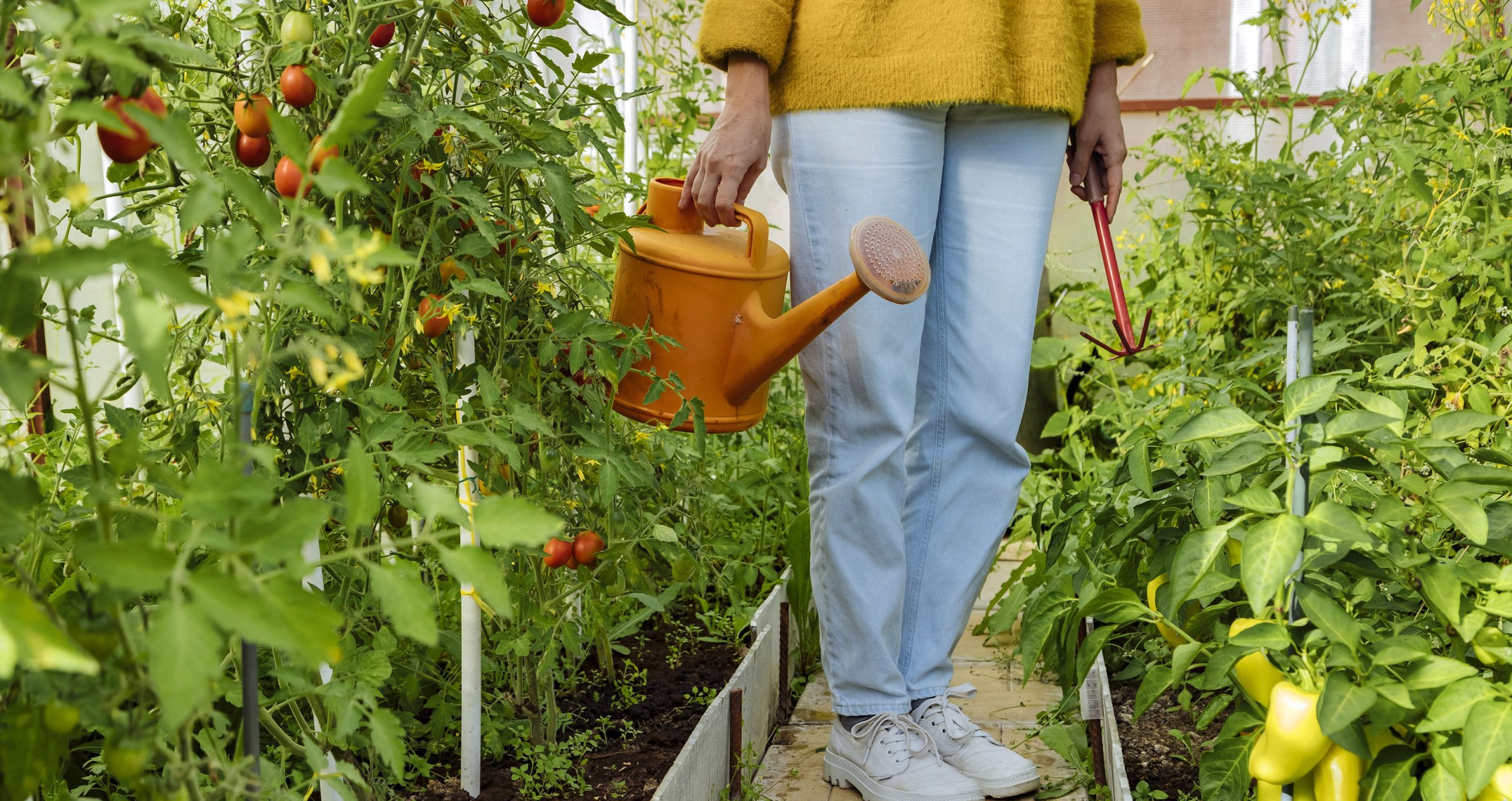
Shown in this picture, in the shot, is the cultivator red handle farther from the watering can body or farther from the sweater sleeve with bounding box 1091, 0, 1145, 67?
the watering can body

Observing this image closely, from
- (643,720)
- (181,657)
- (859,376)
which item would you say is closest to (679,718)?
(643,720)

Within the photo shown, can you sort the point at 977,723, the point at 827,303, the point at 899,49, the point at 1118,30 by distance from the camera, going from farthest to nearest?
1. the point at 977,723
2. the point at 1118,30
3. the point at 899,49
4. the point at 827,303

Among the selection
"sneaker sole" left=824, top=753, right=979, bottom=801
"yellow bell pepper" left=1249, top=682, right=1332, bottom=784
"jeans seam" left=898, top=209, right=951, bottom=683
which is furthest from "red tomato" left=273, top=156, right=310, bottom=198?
"sneaker sole" left=824, top=753, right=979, bottom=801

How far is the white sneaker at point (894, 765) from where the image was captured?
5.01ft

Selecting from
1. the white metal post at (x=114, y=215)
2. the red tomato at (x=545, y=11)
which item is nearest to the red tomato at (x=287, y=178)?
the red tomato at (x=545, y=11)

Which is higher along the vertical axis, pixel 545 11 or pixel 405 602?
pixel 545 11

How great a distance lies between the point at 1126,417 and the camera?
247cm

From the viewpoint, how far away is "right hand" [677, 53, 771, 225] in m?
1.43

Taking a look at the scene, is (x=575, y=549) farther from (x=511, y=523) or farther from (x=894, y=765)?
(x=511, y=523)

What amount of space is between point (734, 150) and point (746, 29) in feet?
0.49

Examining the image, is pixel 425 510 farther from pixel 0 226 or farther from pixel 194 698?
pixel 0 226

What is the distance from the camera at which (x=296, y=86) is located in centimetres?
93

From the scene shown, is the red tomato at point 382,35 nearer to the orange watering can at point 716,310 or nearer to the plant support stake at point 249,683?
the orange watering can at point 716,310

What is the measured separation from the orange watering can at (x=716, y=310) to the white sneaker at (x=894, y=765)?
46 centimetres
